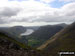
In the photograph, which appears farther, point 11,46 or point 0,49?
point 11,46

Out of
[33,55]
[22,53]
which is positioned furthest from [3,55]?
[33,55]

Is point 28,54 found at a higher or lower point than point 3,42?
lower

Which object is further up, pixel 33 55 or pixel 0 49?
pixel 0 49

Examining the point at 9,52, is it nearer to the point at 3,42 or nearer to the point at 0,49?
the point at 0,49

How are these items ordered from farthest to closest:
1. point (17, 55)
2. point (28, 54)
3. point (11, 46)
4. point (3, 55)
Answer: point (11, 46), point (28, 54), point (17, 55), point (3, 55)

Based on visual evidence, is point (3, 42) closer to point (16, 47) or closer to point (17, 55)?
point (16, 47)

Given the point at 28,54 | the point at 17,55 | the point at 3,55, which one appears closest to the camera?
the point at 3,55

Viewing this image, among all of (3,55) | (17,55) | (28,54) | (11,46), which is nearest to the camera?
(3,55)

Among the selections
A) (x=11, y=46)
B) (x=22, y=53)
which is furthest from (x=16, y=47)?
(x=22, y=53)

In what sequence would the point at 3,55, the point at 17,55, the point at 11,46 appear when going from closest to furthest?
the point at 3,55, the point at 17,55, the point at 11,46
